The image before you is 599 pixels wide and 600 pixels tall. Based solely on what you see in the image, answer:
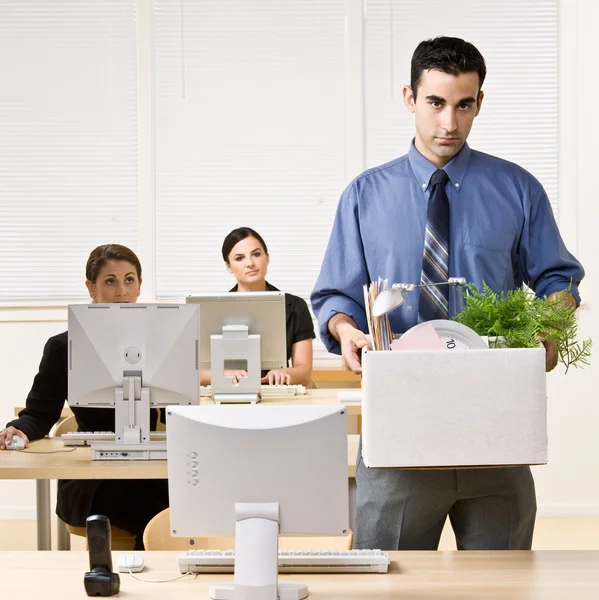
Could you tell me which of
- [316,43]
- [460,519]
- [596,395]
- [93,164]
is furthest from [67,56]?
[460,519]

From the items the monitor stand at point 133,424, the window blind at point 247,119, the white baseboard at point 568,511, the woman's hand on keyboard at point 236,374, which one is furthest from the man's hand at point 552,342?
the white baseboard at point 568,511

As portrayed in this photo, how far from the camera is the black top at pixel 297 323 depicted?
16.1 ft

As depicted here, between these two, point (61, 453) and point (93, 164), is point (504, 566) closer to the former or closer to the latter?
point (61, 453)

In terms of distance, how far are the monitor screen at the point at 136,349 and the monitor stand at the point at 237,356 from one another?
0.96m

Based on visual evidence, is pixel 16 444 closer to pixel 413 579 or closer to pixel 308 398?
pixel 308 398

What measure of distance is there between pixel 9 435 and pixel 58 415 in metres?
0.31

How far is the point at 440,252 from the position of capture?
199 centimetres

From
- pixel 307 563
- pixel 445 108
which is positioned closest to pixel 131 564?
pixel 307 563

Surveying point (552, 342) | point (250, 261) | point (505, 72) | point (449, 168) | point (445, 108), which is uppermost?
point (505, 72)

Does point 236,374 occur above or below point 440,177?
below

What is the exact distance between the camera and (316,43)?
5379 millimetres

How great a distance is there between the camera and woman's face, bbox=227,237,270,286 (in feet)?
15.9

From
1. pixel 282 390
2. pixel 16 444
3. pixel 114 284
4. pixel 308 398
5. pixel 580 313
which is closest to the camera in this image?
pixel 16 444

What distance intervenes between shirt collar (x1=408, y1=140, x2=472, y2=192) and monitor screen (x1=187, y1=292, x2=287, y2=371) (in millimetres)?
1987
